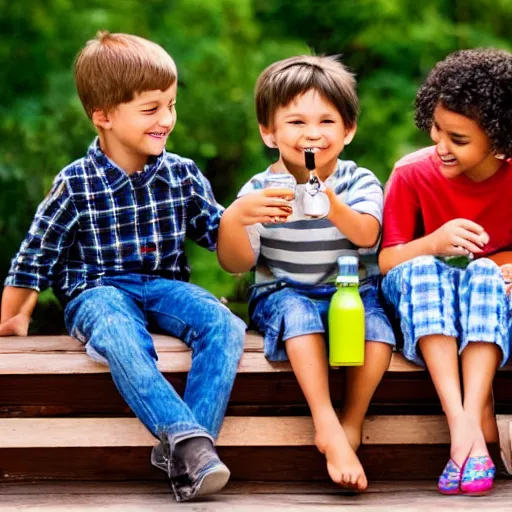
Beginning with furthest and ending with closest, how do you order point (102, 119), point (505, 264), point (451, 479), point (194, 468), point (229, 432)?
1. point (102, 119)
2. point (505, 264)
3. point (229, 432)
4. point (451, 479)
5. point (194, 468)

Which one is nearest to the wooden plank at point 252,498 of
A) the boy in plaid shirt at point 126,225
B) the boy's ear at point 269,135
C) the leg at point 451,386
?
the leg at point 451,386

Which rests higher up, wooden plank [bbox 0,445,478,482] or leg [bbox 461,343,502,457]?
leg [bbox 461,343,502,457]

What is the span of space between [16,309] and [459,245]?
4.34 feet

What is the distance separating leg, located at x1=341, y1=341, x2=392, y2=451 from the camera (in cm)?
289

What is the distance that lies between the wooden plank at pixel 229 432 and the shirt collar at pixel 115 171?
697mm

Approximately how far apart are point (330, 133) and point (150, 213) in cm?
58

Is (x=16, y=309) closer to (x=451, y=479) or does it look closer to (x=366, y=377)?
(x=366, y=377)

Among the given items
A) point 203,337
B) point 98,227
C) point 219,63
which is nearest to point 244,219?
point 203,337

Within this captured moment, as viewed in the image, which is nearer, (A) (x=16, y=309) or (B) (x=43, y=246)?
(B) (x=43, y=246)

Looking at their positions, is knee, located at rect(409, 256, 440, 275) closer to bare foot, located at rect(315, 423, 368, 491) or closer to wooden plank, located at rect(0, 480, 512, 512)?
bare foot, located at rect(315, 423, 368, 491)

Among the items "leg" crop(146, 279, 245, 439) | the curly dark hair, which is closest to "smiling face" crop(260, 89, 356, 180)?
the curly dark hair

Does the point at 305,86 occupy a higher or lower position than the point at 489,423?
higher

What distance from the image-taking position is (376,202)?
10.2 ft

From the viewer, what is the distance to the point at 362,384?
2.89m
